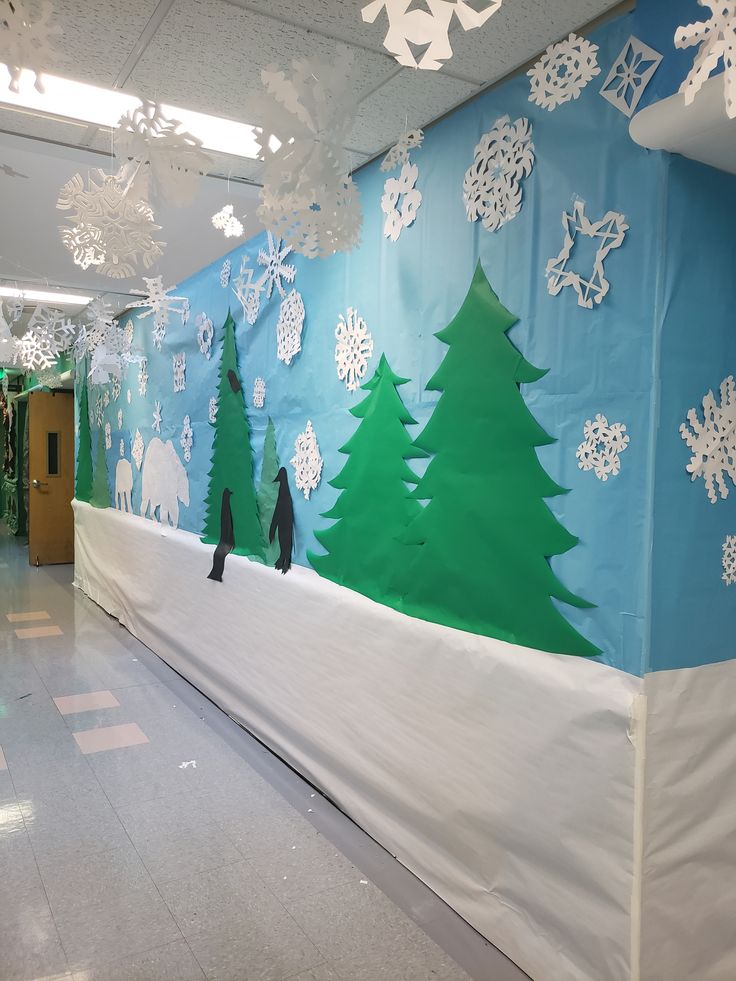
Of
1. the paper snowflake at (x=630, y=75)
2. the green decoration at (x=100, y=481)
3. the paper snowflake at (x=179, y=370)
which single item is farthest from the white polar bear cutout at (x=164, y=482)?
the paper snowflake at (x=630, y=75)

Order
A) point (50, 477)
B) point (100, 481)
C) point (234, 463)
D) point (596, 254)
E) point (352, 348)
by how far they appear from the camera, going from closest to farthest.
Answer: point (596, 254) → point (352, 348) → point (234, 463) → point (100, 481) → point (50, 477)

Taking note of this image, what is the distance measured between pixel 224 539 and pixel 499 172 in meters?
2.61

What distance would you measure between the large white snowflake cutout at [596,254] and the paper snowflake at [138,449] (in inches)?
171

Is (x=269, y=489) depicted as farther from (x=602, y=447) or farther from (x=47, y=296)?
(x=47, y=296)

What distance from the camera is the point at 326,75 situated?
5.87ft

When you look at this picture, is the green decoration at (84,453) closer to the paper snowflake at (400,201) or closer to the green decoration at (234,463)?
the green decoration at (234,463)

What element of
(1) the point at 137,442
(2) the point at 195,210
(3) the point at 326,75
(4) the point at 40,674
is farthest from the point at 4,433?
(3) the point at 326,75

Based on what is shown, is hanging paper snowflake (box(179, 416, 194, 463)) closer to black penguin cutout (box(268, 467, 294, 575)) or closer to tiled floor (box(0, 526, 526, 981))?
black penguin cutout (box(268, 467, 294, 575))

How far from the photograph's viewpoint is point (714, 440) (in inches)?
73.2

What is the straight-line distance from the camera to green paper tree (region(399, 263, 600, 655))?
2.07 m

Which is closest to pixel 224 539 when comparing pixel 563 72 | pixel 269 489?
pixel 269 489

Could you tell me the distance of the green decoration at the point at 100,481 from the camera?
676 cm

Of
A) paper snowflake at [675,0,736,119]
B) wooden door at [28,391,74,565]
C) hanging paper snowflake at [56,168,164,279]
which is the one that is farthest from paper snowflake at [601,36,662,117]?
wooden door at [28,391,74,565]

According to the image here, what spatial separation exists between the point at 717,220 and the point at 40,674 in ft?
14.7
